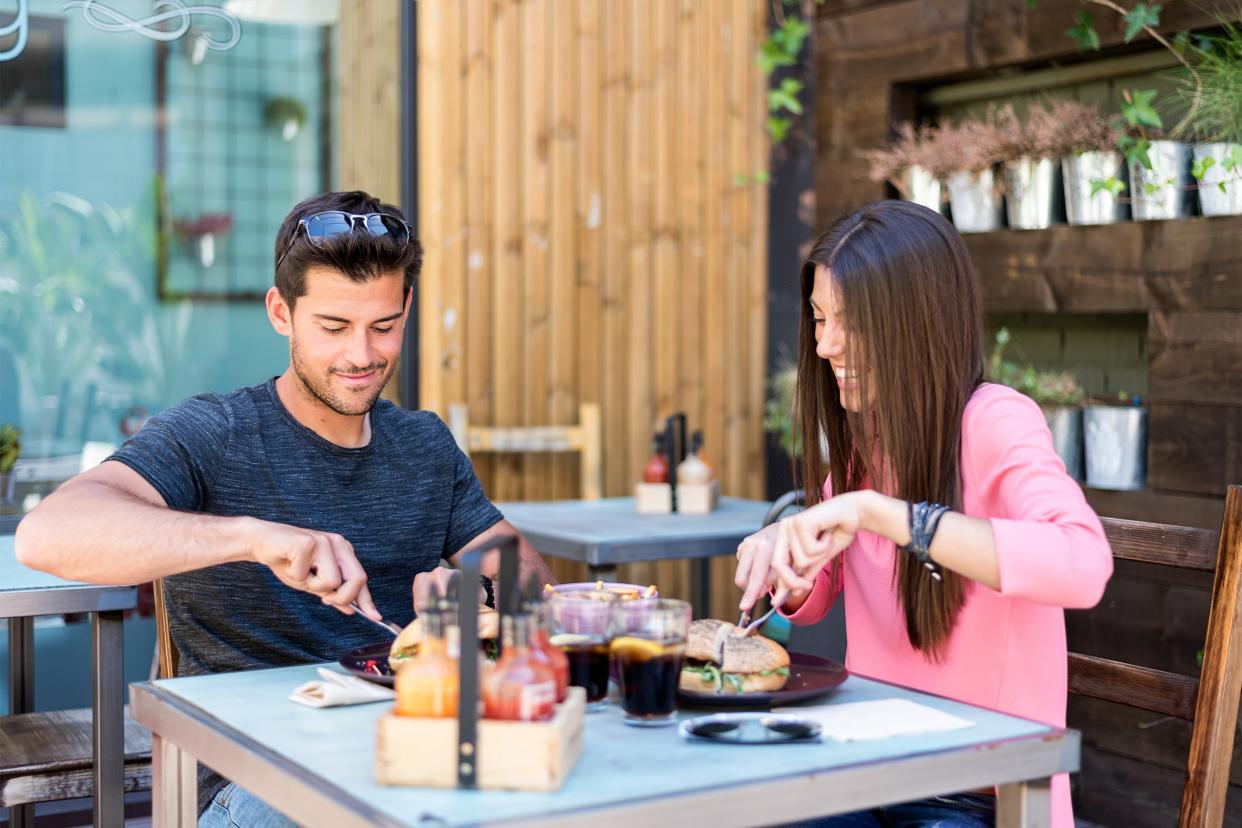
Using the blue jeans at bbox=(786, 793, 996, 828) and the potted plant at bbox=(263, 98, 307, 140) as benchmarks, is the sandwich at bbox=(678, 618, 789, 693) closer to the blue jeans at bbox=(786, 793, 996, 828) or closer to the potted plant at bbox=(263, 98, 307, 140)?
the blue jeans at bbox=(786, 793, 996, 828)

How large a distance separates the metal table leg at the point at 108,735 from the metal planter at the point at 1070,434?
2579mm

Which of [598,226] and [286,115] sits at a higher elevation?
[286,115]

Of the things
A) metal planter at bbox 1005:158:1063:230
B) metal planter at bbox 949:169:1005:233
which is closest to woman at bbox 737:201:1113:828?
metal planter at bbox 1005:158:1063:230

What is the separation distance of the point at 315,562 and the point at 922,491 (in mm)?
847

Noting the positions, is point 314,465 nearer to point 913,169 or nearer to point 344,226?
point 344,226

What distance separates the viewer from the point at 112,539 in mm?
1904

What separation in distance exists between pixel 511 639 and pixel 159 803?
0.68m

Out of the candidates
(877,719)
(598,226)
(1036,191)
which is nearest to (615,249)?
(598,226)

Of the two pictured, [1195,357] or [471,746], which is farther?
[1195,357]

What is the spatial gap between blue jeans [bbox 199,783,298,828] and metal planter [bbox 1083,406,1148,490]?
265 centimetres

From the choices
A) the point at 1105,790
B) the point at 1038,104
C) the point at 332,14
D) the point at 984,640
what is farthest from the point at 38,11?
the point at 1105,790

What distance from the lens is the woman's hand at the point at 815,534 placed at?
177cm

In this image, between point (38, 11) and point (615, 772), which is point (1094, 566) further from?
point (38, 11)

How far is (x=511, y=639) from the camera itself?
1375 millimetres
